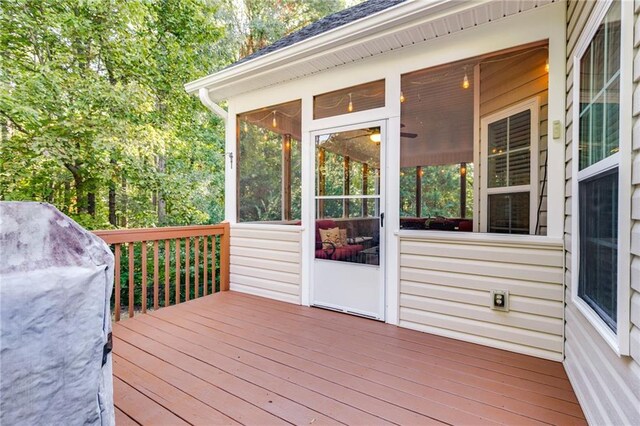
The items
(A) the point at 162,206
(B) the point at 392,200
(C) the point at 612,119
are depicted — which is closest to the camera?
(C) the point at 612,119

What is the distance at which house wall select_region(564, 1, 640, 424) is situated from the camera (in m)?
1.14

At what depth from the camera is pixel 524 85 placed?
300 cm

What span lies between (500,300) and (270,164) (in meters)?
3.00

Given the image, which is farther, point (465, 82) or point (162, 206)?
point (162, 206)

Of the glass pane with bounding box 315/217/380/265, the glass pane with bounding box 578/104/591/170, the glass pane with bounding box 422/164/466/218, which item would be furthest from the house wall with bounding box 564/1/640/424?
the glass pane with bounding box 422/164/466/218

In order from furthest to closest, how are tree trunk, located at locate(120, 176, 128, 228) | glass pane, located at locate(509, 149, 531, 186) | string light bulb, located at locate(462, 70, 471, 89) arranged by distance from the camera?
tree trunk, located at locate(120, 176, 128, 228) < string light bulb, located at locate(462, 70, 471, 89) < glass pane, located at locate(509, 149, 531, 186)

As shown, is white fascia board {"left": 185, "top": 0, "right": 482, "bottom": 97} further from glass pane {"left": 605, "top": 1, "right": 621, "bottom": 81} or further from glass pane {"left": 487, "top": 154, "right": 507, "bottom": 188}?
glass pane {"left": 487, "top": 154, "right": 507, "bottom": 188}

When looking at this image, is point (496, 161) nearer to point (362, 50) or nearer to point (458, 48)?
point (458, 48)

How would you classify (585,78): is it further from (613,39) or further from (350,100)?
(350,100)

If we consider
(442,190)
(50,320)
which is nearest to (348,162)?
(50,320)

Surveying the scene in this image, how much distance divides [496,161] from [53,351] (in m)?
4.04

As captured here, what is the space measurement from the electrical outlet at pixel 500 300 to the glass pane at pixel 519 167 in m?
1.30

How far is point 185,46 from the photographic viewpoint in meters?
6.73

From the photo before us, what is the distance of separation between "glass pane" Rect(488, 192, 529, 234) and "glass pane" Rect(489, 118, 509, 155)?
541 millimetres
